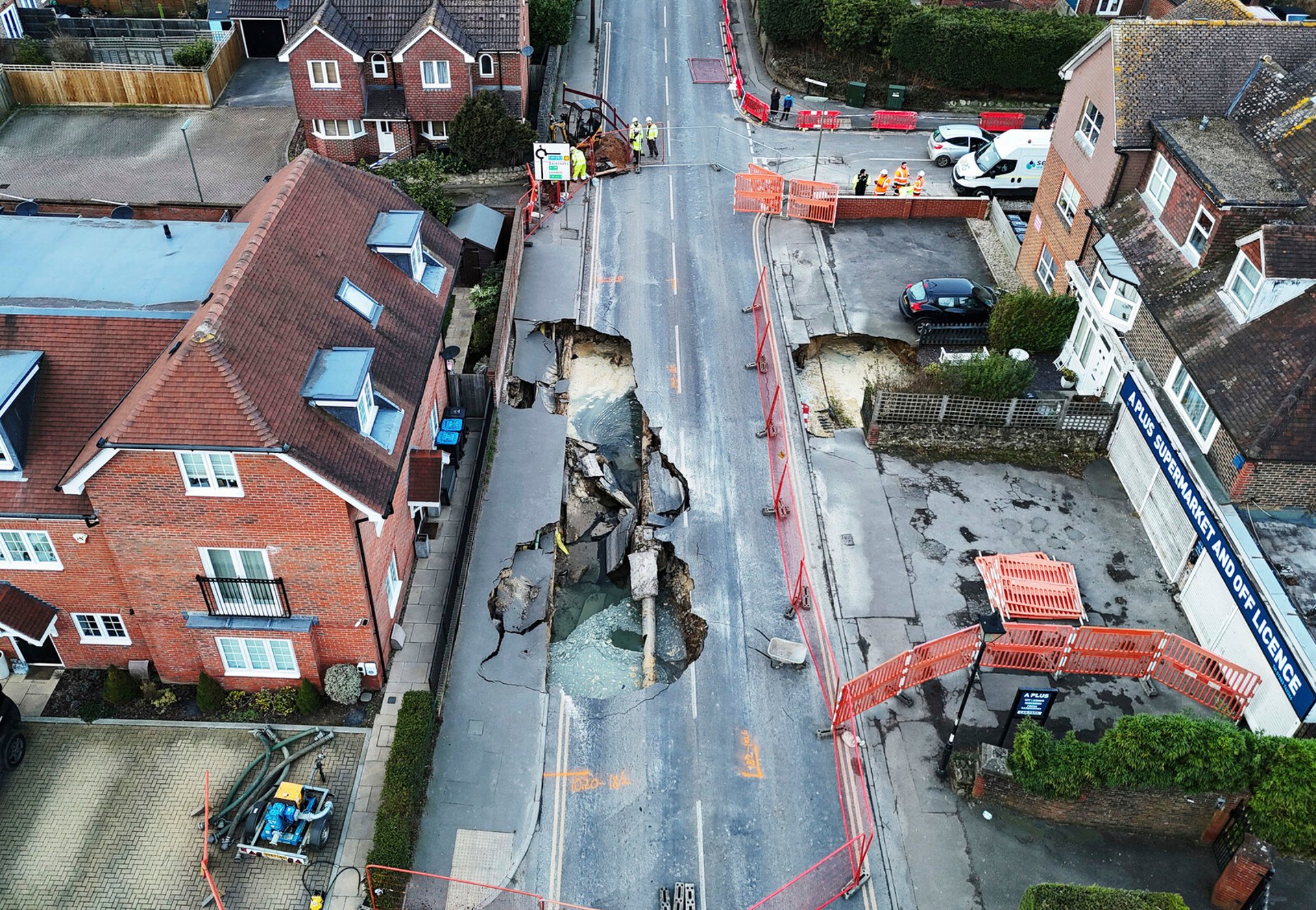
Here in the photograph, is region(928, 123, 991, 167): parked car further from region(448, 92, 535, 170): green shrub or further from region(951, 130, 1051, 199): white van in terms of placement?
region(448, 92, 535, 170): green shrub

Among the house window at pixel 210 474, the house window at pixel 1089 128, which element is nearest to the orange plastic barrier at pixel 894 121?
the house window at pixel 1089 128

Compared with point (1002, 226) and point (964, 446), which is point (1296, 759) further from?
point (1002, 226)

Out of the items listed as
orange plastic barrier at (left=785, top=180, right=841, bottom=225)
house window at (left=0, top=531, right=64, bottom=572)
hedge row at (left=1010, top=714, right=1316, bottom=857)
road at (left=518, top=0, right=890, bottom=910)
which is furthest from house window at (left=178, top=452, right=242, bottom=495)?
orange plastic barrier at (left=785, top=180, right=841, bottom=225)

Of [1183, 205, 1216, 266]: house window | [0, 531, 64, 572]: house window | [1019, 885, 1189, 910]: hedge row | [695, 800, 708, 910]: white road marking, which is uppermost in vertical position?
[1183, 205, 1216, 266]: house window

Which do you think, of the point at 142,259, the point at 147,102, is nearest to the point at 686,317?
the point at 142,259

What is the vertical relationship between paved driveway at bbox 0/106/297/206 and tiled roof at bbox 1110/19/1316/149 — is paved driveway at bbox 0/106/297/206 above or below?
below

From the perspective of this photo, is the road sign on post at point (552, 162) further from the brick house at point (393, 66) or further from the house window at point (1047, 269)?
the house window at point (1047, 269)
